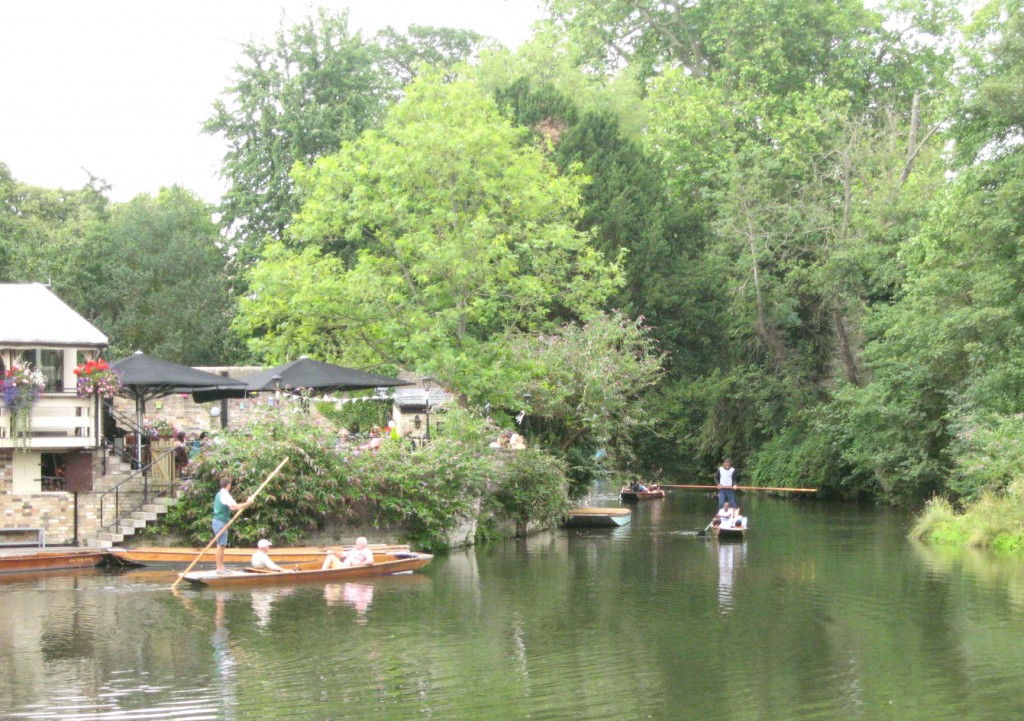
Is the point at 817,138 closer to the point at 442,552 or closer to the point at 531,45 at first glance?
the point at 531,45

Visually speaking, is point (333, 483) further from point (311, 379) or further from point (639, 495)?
point (639, 495)

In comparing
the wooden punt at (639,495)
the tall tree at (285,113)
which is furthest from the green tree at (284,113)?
the wooden punt at (639,495)

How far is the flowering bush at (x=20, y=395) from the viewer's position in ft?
81.9

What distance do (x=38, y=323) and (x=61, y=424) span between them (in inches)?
80.0

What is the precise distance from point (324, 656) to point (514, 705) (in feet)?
11.2

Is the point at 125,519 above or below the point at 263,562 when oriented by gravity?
above

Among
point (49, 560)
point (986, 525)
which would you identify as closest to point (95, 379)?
point (49, 560)

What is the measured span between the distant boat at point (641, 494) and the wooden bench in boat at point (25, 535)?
28.6m

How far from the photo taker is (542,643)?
54.7 ft

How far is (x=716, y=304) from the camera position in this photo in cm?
4694

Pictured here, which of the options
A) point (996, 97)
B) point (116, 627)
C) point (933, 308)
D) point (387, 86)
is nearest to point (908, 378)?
Result: point (933, 308)

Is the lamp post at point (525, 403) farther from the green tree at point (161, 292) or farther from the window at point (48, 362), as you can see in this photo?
the green tree at point (161, 292)

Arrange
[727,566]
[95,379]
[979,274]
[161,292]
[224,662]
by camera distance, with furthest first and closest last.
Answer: [161,292] < [979,274] < [95,379] < [727,566] < [224,662]

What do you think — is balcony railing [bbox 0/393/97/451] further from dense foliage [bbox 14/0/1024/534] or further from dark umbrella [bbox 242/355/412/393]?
dense foliage [bbox 14/0/1024/534]
